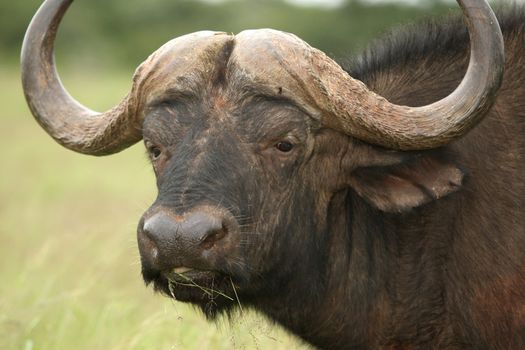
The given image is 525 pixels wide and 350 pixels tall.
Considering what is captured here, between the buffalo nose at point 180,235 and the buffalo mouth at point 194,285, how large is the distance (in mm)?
149

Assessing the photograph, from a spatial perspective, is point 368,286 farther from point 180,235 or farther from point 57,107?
point 57,107

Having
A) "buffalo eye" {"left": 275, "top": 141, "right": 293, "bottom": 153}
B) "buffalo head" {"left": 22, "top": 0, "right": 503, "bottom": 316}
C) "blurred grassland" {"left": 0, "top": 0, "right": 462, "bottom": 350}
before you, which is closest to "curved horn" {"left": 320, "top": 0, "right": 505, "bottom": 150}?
"buffalo head" {"left": 22, "top": 0, "right": 503, "bottom": 316}

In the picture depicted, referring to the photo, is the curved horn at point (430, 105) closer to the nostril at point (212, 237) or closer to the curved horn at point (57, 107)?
the nostril at point (212, 237)

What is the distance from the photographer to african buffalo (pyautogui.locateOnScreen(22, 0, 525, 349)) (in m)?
5.28

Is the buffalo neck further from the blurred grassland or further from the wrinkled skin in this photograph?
the blurred grassland

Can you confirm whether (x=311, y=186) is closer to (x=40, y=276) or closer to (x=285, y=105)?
(x=285, y=105)

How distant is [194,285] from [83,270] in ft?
17.1

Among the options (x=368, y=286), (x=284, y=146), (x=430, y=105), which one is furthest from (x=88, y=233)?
(x=430, y=105)

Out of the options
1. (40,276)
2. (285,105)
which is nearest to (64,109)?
(285,105)

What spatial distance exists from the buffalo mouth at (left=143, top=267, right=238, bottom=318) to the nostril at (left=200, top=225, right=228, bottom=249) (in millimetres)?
194

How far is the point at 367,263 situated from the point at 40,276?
14.8 feet

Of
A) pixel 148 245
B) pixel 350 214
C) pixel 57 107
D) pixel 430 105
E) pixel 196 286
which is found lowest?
pixel 196 286

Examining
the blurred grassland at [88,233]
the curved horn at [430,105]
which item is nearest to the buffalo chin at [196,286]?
the blurred grassland at [88,233]

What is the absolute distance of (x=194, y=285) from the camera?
17.3 feet
